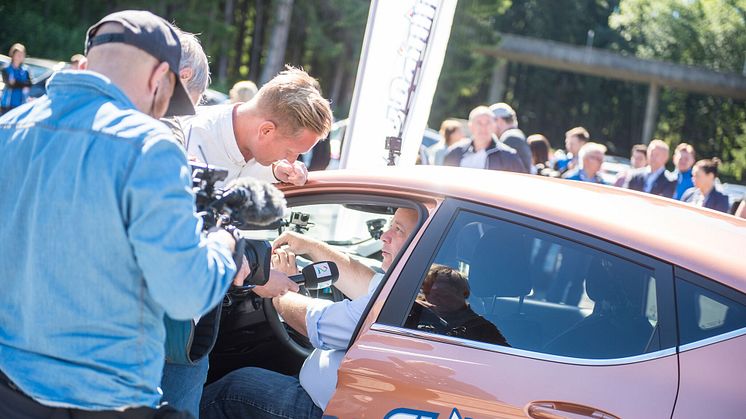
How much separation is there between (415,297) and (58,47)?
2646cm

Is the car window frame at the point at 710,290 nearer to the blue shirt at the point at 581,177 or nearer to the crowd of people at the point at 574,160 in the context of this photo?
the crowd of people at the point at 574,160

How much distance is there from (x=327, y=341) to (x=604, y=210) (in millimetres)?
978

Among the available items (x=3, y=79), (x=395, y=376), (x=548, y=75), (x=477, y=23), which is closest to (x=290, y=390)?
(x=395, y=376)

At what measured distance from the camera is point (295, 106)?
331cm

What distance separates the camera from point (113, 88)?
1.79m

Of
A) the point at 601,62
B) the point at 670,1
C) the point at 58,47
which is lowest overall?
the point at 58,47

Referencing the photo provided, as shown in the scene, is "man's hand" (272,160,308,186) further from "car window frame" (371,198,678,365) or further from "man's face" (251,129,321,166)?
"car window frame" (371,198,678,365)

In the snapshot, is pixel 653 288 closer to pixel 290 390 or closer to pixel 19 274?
pixel 290 390

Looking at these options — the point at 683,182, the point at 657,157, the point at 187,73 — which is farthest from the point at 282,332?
the point at 683,182

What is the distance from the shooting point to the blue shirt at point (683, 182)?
9.09 metres

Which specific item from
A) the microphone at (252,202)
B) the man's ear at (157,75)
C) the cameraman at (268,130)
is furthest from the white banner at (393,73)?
the man's ear at (157,75)

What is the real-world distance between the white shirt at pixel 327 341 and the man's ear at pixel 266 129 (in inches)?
35.9

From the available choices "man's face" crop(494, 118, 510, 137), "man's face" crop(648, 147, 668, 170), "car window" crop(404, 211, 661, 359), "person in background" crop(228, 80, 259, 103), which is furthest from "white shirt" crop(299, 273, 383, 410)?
"man's face" crop(648, 147, 668, 170)

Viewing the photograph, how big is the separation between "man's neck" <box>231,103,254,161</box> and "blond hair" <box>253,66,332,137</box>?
0.08m
